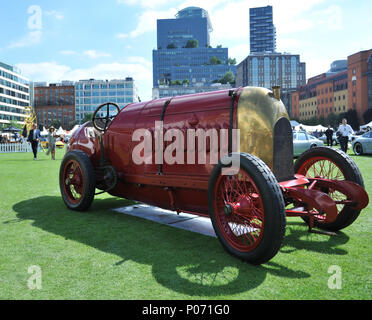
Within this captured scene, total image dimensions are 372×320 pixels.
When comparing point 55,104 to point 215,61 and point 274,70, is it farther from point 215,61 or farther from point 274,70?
point 274,70

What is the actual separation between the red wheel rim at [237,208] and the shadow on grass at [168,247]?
23cm

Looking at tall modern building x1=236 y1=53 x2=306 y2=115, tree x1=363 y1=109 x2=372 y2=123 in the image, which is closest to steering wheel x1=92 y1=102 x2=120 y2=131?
tree x1=363 y1=109 x2=372 y2=123

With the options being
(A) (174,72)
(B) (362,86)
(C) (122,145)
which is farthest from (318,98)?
(C) (122,145)

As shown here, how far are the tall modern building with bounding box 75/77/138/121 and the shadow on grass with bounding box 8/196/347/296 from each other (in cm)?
14118

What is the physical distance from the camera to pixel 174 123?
14.5ft

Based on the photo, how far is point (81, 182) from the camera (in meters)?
5.64

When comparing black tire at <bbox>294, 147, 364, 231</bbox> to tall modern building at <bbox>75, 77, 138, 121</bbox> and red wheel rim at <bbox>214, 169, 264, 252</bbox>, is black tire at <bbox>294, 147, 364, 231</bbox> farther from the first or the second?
tall modern building at <bbox>75, 77, 138, 121</bbox>

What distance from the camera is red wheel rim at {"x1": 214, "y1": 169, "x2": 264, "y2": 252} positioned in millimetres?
3262

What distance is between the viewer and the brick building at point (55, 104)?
148 metres

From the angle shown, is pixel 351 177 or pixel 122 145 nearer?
pixel 351 177

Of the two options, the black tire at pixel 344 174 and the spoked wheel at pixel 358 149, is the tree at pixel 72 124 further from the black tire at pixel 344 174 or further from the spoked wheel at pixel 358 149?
the black tire at pixel 344 174

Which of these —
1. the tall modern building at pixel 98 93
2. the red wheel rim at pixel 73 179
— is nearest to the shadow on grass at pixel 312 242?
the red wheel rim at pixel 73 179
